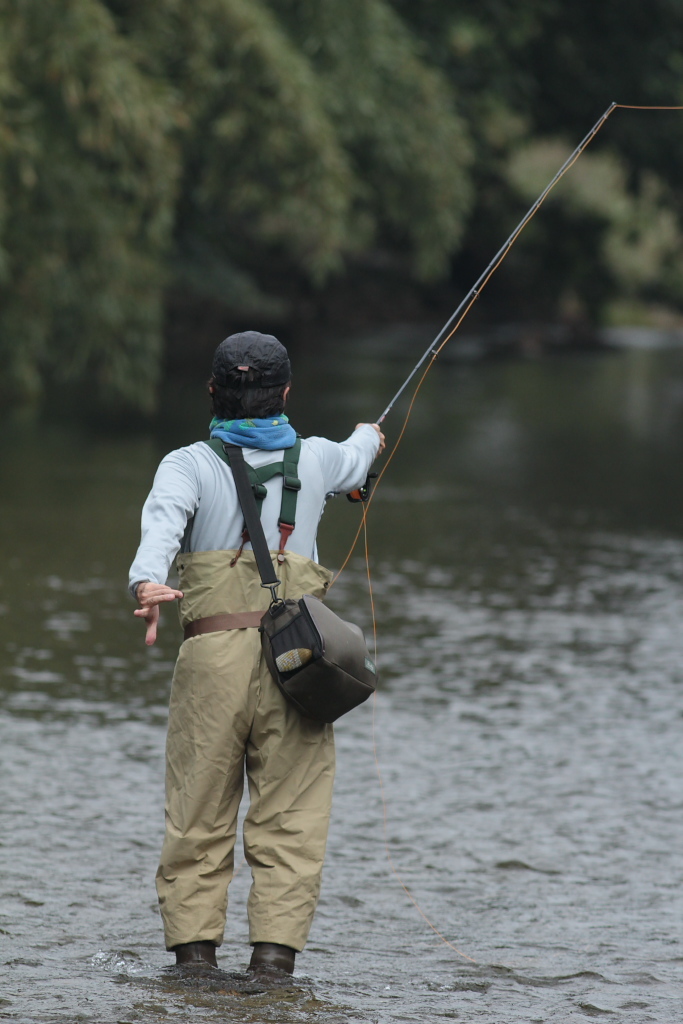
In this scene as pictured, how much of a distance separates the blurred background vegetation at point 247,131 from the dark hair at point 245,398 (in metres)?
7.47

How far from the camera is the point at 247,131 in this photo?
1430cm

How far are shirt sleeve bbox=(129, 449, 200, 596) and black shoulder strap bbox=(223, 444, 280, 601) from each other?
A: 10cm

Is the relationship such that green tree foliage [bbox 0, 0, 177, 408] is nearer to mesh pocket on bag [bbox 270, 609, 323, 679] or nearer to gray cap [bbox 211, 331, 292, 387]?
gray cap [bbox 211, 331, 292, 387]

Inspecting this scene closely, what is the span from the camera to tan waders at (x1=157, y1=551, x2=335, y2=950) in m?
4.03

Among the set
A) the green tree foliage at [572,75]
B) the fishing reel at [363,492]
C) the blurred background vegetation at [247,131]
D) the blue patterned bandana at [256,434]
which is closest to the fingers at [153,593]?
the blue patterned bandana at [256,434]

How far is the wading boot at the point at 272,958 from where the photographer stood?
4000 mm

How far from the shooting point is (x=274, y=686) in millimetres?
4047

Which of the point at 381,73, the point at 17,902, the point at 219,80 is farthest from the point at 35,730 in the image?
the point at 381,73

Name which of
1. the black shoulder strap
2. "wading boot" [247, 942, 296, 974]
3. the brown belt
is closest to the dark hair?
the black shoulder strap

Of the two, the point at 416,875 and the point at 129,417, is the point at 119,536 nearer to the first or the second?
the point at 416,875

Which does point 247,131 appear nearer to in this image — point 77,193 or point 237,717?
point 77,193

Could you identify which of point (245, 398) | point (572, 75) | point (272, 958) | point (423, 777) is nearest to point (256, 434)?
point (245, 398)

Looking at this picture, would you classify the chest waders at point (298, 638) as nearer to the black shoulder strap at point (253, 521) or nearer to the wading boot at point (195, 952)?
the black shoulder strap at point (253, 521)

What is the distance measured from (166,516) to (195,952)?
1099 millimetres
